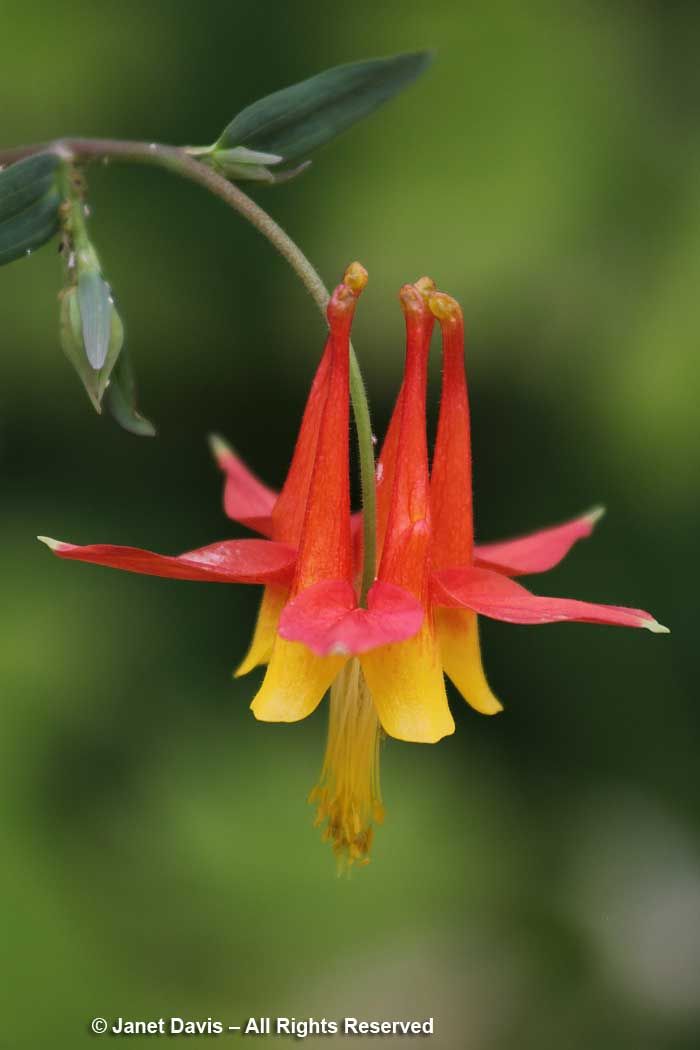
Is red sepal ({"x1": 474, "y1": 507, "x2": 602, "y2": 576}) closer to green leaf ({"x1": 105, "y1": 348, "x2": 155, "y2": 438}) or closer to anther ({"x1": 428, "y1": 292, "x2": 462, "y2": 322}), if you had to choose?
anther ({"x1": 428, "y1": 292, "x2": 462, "y2": 322})

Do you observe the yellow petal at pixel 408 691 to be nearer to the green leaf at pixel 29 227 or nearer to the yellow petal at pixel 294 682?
the yellow petal at pixel 294 682

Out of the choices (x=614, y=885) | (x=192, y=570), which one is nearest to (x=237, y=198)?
(x=192, y=570)

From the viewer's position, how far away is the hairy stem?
114 cm

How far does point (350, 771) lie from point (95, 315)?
527 mm

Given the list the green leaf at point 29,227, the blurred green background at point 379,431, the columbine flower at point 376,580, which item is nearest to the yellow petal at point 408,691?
the columbine flower at point 376,580

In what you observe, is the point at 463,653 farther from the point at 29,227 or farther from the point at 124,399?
the point at 29,227

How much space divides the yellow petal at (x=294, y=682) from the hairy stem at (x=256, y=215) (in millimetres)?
83

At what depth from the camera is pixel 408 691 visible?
118cm

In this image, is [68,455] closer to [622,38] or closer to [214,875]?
[214,875]

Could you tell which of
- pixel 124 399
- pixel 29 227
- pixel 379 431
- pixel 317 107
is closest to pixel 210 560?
pixel 124 399

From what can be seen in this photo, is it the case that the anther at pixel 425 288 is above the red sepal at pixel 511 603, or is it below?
above

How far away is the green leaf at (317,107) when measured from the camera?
50.8 inches

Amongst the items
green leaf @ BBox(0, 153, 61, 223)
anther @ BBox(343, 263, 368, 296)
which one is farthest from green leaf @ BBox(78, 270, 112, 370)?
anther @ BBox(343, 263, 368, 296)

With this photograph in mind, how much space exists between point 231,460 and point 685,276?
1947 millimetres
